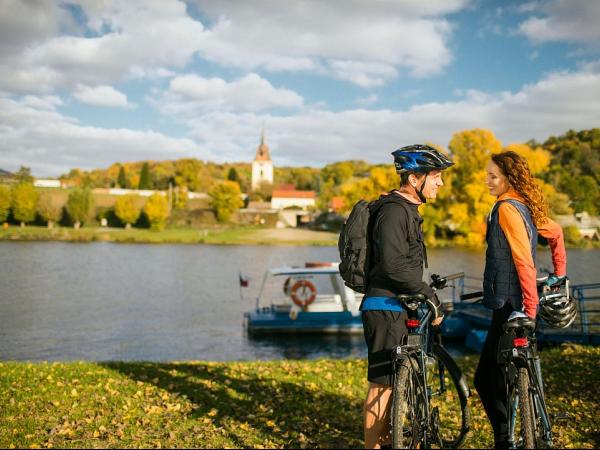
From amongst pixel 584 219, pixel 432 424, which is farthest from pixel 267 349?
pixel 584 219

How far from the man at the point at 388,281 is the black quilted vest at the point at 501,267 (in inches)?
21.4

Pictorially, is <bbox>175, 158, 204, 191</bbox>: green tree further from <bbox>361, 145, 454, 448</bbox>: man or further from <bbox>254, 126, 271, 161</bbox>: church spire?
<bbox>361, 145, 454, 448</bbox>: man

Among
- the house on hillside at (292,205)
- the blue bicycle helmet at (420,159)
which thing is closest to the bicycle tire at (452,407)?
the blue bicycle helmet at (420,159)

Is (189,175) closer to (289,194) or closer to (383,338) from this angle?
(289,194)

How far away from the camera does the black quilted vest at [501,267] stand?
15.0 ft

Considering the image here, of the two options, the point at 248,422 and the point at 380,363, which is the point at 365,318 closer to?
the point at 380,363

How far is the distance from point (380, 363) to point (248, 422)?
2711 mm

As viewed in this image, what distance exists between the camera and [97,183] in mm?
138250

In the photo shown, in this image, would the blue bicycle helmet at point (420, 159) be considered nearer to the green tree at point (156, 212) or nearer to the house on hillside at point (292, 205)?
the green tree at point (156, 212)

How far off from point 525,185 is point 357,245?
1614 mm

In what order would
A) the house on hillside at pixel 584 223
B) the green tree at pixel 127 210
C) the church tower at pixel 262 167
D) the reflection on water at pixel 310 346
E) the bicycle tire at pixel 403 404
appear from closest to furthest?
the bicycle tire at pixel 403 404, the reflection on water at pixel 310 346, the house on hillside at pixel 584 223, the green tree at pixel 127 210, the church tower at pixel 262 167

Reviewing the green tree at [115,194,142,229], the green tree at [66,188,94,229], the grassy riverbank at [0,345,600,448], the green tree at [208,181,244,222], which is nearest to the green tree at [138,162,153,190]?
the green tree at [208,181,244,222]

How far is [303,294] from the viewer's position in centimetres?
2227

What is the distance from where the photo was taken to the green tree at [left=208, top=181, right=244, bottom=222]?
107 meters
